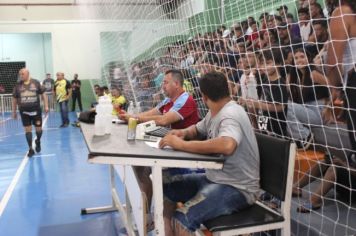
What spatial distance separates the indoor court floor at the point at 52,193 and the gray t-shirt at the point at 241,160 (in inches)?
65.6

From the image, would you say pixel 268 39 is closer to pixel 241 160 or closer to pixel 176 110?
pixel 176 110

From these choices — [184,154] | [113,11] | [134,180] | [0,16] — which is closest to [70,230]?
[134,180]

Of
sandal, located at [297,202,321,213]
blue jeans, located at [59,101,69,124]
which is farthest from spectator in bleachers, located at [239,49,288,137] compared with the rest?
blue jeans, located at [59,101,69,124]

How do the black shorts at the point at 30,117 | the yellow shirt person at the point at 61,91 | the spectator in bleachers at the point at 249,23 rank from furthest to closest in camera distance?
the yellow shirt person at the point at 61,91 → the black shorts at the point at 30,117 → the spectator in bleachers at the point at 249,23

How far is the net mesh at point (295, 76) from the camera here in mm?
2590

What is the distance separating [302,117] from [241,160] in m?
0.98

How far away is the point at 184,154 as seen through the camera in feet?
6.81

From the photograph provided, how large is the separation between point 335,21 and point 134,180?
1.58 meters

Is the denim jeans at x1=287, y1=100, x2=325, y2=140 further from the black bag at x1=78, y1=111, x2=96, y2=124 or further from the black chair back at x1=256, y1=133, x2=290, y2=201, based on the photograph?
the black bag at x1=78, y1=111, x2=96, y2=124

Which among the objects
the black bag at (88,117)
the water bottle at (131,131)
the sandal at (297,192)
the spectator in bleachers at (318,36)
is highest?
the spectator in bleachers at (318,36)

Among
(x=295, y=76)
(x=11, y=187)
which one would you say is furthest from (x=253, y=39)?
(x=11, y=187)

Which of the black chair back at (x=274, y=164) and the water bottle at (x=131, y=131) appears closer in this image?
the black chair back at (x=274, y=164)

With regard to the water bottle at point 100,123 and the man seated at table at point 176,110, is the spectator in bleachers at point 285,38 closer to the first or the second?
the man seated at table at point 176,110

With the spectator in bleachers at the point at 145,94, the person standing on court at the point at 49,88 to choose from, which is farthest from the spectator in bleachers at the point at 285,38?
the person standing on court at the point at 49,88
